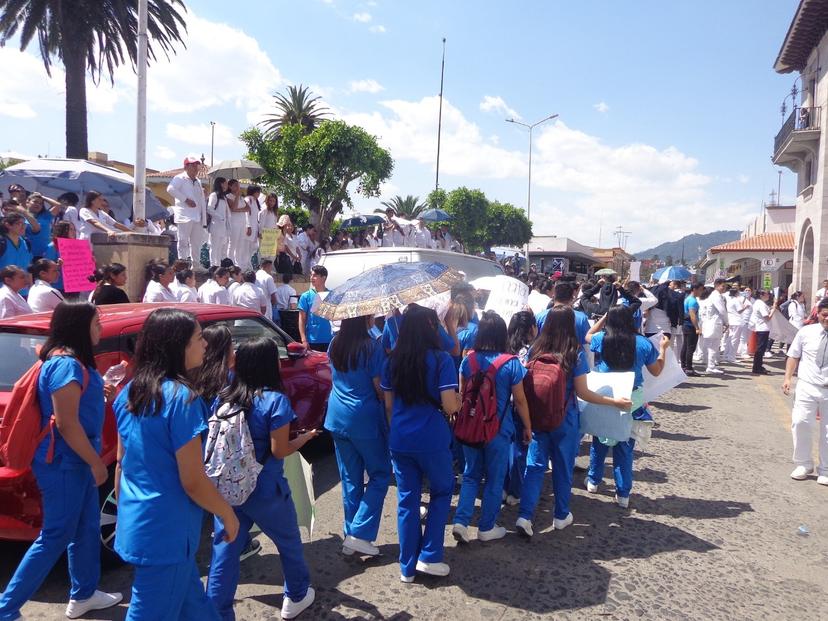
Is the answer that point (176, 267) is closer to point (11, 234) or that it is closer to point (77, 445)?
point (11, 234)

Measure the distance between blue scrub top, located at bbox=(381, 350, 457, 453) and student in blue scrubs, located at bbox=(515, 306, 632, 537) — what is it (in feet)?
3.80

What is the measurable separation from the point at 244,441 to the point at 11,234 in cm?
570

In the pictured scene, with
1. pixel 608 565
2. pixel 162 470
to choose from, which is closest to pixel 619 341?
pixel 608 565

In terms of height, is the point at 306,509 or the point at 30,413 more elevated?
the point at 30,413

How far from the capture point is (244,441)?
9.82 ft

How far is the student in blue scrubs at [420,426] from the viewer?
369 centimetres

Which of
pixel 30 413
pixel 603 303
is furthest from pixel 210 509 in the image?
pixel 603 303

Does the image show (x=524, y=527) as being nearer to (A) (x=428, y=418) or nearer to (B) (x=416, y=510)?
(B) (x=416, y=510)

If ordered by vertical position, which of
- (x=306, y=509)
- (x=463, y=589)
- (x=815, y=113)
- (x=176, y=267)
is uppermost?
(x=815, y=113)

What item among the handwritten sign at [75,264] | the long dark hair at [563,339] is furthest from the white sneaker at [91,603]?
the handwritten sign at [75,264]

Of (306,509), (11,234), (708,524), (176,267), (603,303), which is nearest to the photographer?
(306,509)

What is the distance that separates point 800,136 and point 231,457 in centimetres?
2618

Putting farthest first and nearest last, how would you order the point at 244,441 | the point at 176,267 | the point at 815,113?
the point at 815,113, the point at 176,267, the point at 244,441

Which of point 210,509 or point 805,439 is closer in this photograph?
point 210,509
